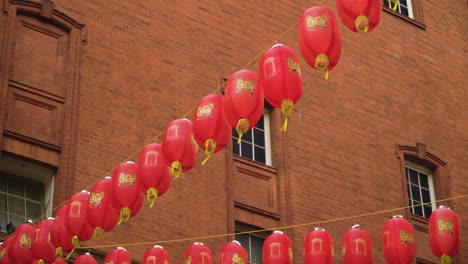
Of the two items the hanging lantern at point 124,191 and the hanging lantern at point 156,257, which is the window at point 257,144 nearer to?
the hanging lantern at point 156,257

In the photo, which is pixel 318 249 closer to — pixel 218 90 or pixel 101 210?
pixel 101 210

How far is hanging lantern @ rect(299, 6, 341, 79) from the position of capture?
13523 mm

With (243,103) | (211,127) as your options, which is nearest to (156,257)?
(211,127)

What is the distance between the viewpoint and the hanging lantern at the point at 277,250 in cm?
1577

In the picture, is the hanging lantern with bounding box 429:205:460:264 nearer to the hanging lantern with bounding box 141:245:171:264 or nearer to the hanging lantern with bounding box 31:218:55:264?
the hanging lantern with bounding box 141:245:171:264

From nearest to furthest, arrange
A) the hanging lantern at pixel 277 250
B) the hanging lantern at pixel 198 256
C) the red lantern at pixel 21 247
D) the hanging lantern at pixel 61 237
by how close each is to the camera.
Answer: the hanging lantern at pixel 61 237
the hanging lantern at pixel 277 250
the red lantern at pixel 21 247
the hanging lantern at pixel 198 256

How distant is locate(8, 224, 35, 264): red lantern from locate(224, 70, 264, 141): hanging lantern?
3.95m

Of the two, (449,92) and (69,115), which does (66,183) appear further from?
(449,92)

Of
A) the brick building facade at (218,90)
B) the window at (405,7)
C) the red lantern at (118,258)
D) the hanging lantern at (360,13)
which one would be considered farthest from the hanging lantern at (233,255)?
the window at (405,7)

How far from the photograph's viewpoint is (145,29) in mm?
20859

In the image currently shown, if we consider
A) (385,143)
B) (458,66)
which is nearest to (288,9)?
(385,143)

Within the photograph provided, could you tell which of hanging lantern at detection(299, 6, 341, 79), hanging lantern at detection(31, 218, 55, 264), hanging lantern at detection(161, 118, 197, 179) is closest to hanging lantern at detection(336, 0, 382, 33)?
hanging lantern at detection(299, 6, 341, 79)

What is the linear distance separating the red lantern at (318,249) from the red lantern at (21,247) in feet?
13.3

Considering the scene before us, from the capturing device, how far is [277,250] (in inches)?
623
